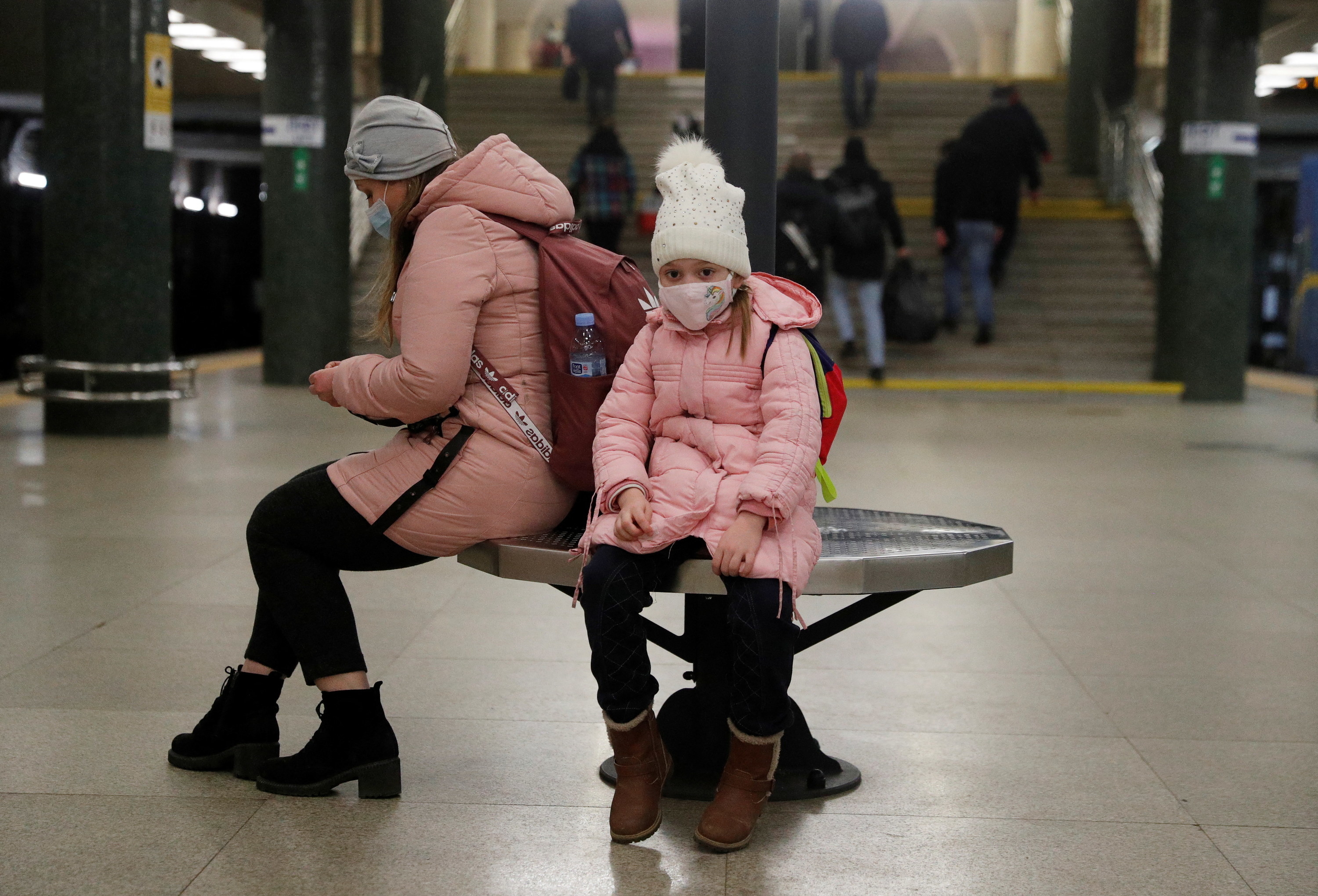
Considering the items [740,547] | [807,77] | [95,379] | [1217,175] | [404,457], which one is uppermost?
[807,77]

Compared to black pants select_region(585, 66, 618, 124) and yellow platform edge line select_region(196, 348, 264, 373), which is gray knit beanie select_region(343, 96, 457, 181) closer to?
yellow platform edge line select_region(196, 348, 264, 373)

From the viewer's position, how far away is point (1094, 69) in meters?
20.1

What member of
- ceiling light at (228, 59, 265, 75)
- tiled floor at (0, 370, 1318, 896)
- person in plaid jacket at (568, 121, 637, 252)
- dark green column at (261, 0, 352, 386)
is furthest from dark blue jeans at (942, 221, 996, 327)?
ceiling light at (228, 59, 265, 75)

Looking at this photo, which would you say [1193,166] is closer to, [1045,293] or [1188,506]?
[1045,293]

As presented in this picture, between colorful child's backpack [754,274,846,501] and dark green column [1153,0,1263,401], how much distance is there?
1206 centimetres

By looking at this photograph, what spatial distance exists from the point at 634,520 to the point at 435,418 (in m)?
0.58

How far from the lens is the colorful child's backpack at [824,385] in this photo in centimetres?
318

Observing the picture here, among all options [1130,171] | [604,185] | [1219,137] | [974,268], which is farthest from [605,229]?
[1130,171]

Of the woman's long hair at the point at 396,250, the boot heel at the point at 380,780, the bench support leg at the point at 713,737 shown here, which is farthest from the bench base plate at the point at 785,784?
the woman's long hair at the point at 396,250

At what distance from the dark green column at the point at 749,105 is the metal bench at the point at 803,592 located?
2.61 ft

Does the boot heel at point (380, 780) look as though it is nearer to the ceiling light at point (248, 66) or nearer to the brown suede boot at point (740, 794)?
the brown suede boot at point (740, 794)

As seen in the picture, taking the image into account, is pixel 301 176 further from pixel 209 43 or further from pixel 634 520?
pixel 634 520

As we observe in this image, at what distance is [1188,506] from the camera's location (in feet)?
25.9

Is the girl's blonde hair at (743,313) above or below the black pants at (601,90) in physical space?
below
